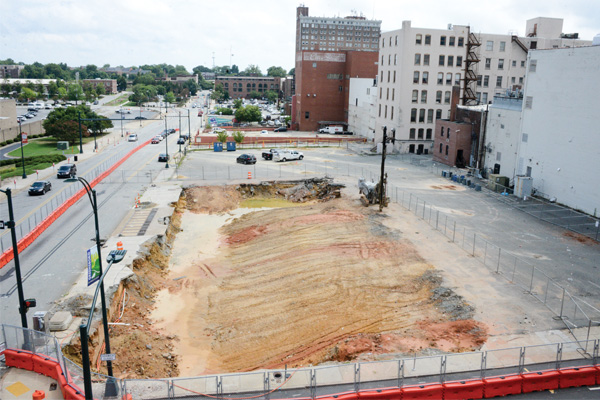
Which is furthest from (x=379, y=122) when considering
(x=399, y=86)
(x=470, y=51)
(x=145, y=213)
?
(x=145, y=213)

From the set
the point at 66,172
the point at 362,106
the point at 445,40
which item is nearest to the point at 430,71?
the point at 445,40

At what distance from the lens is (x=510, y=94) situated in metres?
55.6

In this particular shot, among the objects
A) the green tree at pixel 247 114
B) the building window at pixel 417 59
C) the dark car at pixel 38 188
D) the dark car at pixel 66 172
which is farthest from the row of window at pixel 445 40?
the green tree at pixel 247 114

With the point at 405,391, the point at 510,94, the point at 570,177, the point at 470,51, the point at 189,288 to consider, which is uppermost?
the point at 470,51

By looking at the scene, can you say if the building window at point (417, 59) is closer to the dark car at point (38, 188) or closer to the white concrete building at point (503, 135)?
the white concrete building at point (503, 135)

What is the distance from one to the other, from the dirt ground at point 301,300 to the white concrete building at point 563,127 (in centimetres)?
1810

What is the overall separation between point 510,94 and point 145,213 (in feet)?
138

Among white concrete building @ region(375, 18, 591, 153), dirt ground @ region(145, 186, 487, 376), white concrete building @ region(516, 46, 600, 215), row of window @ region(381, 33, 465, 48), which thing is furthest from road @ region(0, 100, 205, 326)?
row of window @ region(381, 33, 465, 48)

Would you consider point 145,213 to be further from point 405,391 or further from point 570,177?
point 570,177

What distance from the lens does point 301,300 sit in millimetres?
26703

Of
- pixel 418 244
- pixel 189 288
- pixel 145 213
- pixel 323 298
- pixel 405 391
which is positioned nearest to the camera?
pixel 405 391

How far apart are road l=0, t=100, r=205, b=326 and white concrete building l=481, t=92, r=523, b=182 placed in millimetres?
39414

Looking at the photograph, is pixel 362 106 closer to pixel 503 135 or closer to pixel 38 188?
pixel 503 135

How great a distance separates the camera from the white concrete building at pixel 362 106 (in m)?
90.3
